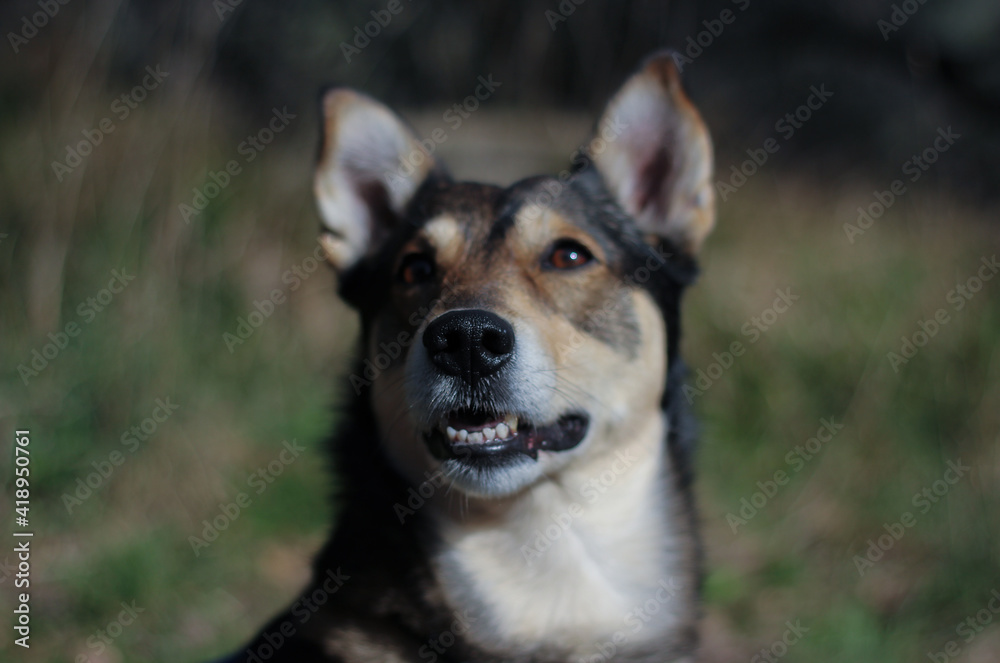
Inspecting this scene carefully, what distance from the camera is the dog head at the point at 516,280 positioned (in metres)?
2.53

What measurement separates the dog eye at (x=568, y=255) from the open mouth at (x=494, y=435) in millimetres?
540

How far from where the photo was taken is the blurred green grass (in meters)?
4.13

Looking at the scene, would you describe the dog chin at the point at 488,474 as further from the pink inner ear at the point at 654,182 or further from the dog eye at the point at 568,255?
the pink inner ear at the point at 654,182

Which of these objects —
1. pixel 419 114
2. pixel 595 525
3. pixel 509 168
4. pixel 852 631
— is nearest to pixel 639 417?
pixel 595 525

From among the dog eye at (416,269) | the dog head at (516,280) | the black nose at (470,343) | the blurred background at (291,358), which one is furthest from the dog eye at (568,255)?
the blurred background at (291,358)

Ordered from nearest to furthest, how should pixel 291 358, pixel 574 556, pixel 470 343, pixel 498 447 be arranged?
pixel 470 343 → pixel 498 447 → pixel 574 556 → pixel 291 358

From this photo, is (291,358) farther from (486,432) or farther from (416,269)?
(486,432)

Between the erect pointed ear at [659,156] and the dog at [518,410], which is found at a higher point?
the erect pointed ear at [659,156]

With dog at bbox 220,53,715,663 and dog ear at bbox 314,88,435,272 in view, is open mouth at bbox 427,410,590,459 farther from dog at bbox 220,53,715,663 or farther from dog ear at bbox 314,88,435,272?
dog ear at bbox 314,88,435,272

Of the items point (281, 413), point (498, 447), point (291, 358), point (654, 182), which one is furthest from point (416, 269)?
point (291, 358)

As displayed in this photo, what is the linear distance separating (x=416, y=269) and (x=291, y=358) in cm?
312

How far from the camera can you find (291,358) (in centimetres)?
587

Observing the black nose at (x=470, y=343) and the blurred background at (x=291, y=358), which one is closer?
the black nose at (x=470, y=343)

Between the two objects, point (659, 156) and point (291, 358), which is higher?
point (659, 156)
